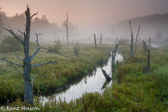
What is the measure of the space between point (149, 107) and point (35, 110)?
196 inches

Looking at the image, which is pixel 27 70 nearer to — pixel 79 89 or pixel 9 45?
pixel 79 89

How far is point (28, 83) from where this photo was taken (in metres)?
4.92

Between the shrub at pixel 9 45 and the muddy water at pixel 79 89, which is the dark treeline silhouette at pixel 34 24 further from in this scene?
the muddy water at pixel 79 89

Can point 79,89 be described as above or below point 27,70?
below

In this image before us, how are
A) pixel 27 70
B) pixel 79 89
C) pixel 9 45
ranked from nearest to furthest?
pixel 27 70 < pixel 79 89 < pixel 9 45

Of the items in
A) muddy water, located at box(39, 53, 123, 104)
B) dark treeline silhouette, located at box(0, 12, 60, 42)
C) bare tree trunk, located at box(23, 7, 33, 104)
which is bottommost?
muddy water, located at box(39, 53, 123, 104)

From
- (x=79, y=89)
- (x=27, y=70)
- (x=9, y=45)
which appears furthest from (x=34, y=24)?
(x=27, y=70)

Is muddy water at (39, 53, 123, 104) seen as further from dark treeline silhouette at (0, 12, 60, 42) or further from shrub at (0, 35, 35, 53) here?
dark treeline silhouette at (0, 12, 60, 42)

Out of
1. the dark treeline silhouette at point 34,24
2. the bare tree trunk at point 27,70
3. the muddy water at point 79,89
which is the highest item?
the dark treeline silhouette at point 34,24

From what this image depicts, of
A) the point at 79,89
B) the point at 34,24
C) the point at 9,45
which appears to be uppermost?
the point at 34,24

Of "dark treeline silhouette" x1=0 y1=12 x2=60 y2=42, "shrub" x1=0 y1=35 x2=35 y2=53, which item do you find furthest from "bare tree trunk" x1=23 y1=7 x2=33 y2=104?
"dark treeline silhouette" x1=0 y1=12 x2=60 y2=42

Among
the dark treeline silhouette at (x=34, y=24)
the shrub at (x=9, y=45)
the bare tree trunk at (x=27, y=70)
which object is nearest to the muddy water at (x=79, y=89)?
the bare tree trunk at (x=27, y=70)

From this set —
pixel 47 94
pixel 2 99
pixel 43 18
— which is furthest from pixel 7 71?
pixel 43 18

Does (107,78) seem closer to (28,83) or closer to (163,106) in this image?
(163,106)
